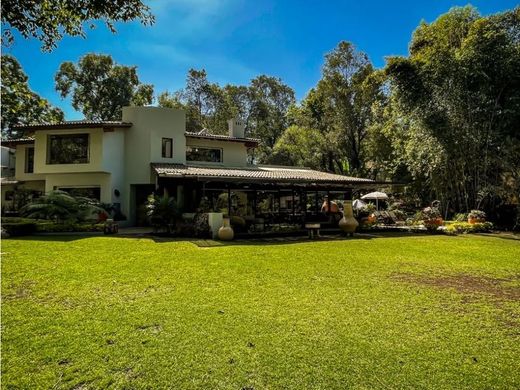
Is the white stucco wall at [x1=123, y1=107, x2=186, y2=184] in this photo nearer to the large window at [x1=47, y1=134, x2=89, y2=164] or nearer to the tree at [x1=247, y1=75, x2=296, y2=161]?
the large window at [x1=47, y1=134, x2=89, y2=164]

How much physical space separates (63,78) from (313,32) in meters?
32.3

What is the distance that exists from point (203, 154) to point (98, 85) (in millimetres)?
21872

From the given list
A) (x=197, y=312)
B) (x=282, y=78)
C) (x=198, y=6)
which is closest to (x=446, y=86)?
(x=198, y=6)

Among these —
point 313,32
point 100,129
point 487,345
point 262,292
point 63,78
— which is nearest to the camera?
point 487,345

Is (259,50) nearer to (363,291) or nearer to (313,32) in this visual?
(313,32)

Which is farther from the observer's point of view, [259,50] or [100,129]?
[259,50]

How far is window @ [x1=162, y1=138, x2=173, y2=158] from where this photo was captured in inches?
873

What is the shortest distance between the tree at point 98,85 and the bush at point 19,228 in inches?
1050

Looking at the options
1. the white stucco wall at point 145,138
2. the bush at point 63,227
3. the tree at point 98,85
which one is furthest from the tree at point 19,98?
the tree at point 98,85

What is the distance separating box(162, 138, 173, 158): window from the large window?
4611mm

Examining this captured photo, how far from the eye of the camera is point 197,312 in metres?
4.93

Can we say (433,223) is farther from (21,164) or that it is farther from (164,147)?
(21,164)

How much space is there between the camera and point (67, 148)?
834 inches

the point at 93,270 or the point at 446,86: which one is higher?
the point at 446,86
